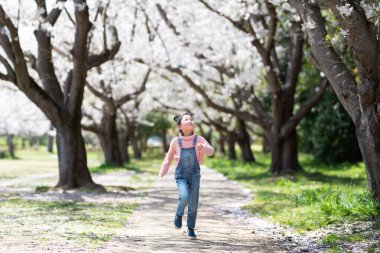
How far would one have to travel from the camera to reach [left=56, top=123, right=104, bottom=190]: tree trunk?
57.0 ft

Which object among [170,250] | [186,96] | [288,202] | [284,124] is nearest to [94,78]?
[186,96]

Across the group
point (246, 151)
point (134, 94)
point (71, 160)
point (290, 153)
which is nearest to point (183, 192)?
point (71, 160)

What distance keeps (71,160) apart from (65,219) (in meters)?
7.12

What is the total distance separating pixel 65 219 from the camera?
10.4 metres

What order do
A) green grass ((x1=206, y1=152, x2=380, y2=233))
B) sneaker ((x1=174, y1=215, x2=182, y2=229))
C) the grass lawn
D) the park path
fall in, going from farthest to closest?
green grass ((x1=206, y1=152, x2=380, y2=233)) → sneaker ((x1=174, y1=215, x2=182, y2=229)) → the grass lawn → the park path

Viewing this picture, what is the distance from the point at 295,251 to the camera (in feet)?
25.7

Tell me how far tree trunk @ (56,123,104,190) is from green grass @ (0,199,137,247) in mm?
3206

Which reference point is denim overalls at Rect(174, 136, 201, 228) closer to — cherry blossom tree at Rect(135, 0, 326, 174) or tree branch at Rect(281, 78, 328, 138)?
cherry blossom tree at Rect(135, 0, 326, 174)

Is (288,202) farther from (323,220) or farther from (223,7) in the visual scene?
(223,7)

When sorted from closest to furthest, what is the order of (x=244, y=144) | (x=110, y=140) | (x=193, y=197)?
(x=193, y=197), (x=110, y=140), (x=244, y=144)

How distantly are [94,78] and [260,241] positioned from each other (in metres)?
25.2

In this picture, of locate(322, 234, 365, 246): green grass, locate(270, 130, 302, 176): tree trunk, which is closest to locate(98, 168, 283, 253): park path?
locate(322, 234, 365, 246): green grass

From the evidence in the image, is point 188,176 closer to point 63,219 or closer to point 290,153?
point 63,219

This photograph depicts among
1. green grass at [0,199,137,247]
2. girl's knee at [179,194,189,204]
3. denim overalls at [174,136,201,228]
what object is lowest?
green grass at [0,199,137,247]
